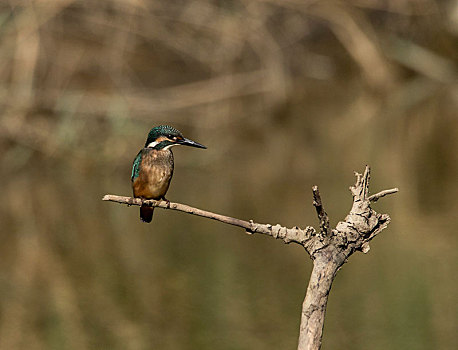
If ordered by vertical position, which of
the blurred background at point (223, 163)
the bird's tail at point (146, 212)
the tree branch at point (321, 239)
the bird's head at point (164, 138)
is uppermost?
the blurred background at point (223, 163)

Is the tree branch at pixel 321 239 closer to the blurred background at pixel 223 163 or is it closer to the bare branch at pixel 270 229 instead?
the bare branch at pixel 270 229

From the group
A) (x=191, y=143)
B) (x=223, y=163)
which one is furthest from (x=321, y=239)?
(x=223, y=163)

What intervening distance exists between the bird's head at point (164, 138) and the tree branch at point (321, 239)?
1.18 feet

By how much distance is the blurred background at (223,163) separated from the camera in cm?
600

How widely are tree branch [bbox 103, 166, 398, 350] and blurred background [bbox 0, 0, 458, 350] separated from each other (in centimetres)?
369

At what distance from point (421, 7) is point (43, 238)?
252 inches

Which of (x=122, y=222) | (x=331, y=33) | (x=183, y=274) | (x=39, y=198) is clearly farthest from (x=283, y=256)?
(x=331, y=33)

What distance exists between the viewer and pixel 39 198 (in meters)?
9.08

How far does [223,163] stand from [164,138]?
25.1ft

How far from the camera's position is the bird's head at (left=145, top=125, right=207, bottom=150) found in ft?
7.15

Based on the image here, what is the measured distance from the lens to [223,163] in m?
9.85

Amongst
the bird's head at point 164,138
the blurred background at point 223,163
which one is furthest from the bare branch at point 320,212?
the blurred background at point 223,163

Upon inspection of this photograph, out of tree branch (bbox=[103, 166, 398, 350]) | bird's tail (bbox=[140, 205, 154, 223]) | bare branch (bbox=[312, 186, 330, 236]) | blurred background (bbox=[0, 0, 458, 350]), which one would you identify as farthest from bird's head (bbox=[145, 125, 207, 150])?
blurred background (bbox=[0, 0, 458, 350])

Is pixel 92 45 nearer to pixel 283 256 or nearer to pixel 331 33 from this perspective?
pixel 331 33
